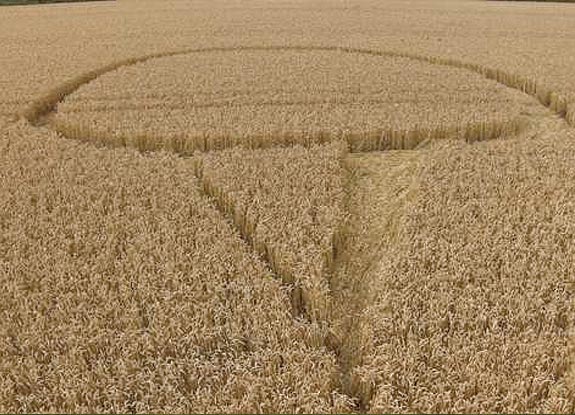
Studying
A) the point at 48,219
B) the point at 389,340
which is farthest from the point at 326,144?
the point at 389,340

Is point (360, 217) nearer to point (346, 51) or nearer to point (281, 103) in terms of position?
point (281, 103)

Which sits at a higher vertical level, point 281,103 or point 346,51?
point 346,51

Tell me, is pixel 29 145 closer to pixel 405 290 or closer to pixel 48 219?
pixel 48 219

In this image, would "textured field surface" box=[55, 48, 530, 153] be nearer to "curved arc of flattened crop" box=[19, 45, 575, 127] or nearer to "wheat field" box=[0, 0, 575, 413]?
"wheat field" box=[0, 0, 575, 413]

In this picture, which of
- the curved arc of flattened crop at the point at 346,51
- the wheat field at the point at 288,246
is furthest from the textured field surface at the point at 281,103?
the curved arc of flattened crop at the point at 346,51

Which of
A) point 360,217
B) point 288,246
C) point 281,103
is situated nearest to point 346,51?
point 281,103

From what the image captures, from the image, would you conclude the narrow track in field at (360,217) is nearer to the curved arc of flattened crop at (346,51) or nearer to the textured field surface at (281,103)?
the curved arc of flattened crop at (346,51)
